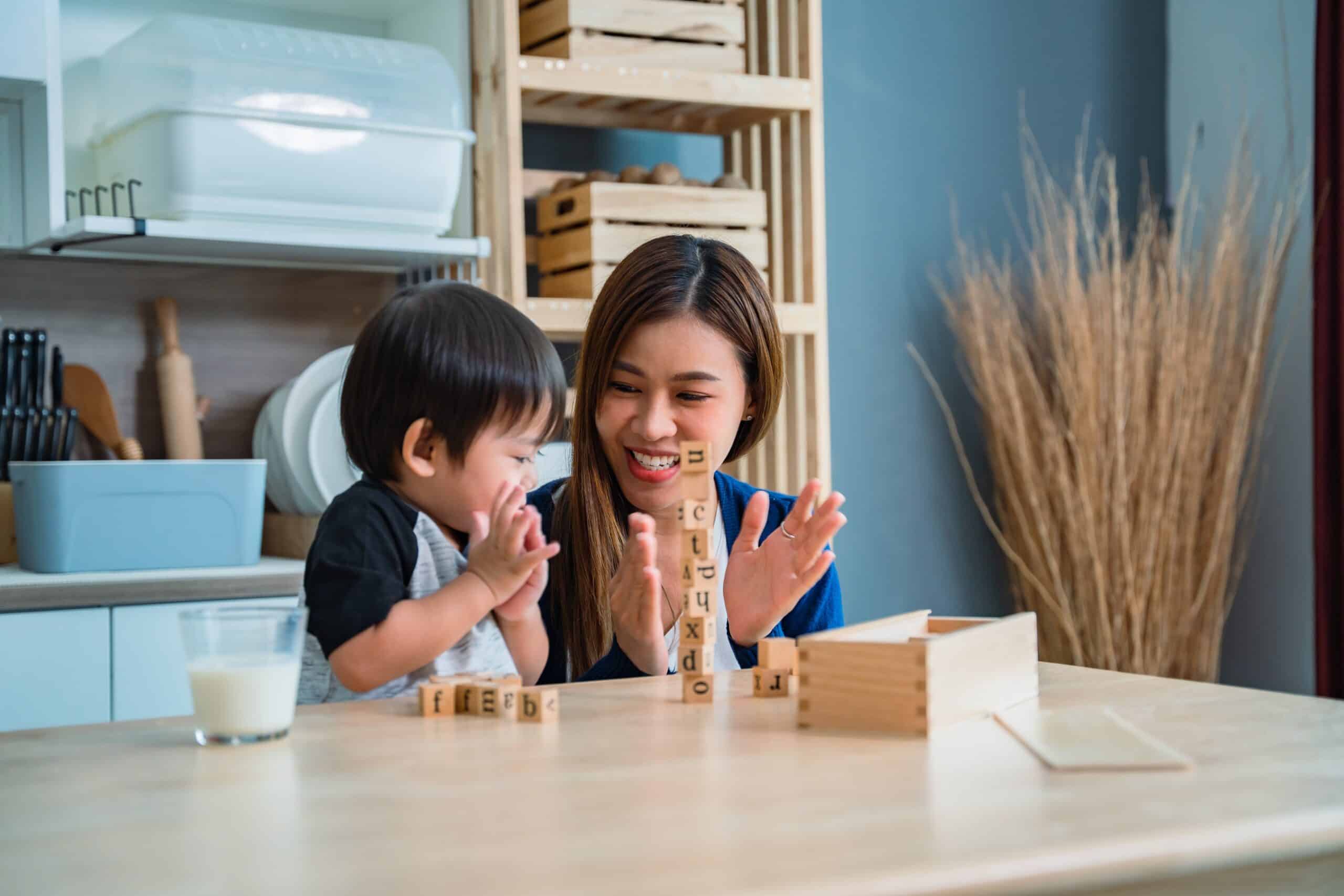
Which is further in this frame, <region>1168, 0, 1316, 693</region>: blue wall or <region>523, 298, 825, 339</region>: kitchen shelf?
Result: <region>1168, 0, 1316, 693</region>: blue wall

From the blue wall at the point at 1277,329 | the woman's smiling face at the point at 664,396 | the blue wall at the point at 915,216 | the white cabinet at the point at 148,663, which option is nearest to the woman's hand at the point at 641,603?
the woman's smiling face at the point at 664,396

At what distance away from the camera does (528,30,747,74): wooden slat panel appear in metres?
2.50

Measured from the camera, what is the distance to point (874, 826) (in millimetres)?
653

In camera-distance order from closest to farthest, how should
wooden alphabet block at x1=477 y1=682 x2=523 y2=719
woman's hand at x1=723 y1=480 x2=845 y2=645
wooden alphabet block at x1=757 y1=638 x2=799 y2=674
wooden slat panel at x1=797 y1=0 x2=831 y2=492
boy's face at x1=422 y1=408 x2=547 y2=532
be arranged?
wooden alphabet block at x1=477 y1=682 x2=523 y2=719, wooden alphabet block at x1=757 y1=638 x2=799 y2=674, woman's hand at x1=723 y1=480 x2=845 y2=645, boy's face at x1=422 y1=408 x2=547 y2=532, wooden slat panel at x1=797 y1=0 x2=831 y2=492

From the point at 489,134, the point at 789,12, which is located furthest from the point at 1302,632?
the point at 489,134

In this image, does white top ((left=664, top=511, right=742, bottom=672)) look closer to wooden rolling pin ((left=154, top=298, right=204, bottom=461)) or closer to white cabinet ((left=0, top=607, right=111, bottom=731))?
white cabinet ((left=0, top=607, right=111, bottom=731))

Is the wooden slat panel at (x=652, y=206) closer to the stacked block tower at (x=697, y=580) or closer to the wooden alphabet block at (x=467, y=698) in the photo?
the stacked block tower at (x=697, y=580)

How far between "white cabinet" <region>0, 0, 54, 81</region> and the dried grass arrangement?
1.93 m

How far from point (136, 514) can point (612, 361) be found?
1026 mm

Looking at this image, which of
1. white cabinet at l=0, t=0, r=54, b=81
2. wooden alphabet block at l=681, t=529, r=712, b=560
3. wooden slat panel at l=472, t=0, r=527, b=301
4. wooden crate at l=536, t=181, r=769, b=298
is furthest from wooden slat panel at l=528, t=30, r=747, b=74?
wooden alphabet block at l=681, t=529, r=712, b=560

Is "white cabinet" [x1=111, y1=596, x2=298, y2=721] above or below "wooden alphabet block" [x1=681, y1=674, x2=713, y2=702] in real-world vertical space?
below

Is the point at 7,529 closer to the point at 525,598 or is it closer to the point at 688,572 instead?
the point at 525,598

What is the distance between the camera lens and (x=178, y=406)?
8.16 ft

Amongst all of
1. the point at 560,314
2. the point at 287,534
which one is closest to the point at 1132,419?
the point at 560,314
